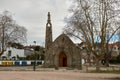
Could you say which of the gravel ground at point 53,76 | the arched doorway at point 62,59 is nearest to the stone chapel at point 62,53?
the arched doorway at point 62,59

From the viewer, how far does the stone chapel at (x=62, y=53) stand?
72.8 m

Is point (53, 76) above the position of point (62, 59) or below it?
below

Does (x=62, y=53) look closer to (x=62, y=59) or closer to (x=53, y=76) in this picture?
(x=62, y=59)

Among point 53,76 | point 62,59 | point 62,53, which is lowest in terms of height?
point 53,76

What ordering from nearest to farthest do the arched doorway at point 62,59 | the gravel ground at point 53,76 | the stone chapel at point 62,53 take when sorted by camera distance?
the gravel ground at point 53,76, the stone chapel at point 62,53, the arched doorway at point 62,59

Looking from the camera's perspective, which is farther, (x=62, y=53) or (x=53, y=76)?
(x=62, y=53)

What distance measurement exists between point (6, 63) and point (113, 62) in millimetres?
44104

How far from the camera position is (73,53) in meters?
73.1

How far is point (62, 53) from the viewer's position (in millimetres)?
74562

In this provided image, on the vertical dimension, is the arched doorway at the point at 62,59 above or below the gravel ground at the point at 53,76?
above

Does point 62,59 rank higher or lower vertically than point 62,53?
lower

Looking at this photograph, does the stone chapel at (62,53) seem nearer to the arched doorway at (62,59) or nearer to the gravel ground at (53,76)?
the arched doorway at (62,59)

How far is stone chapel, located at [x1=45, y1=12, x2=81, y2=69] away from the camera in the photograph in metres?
72.8

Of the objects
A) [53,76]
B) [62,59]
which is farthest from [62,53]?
[53,76]
